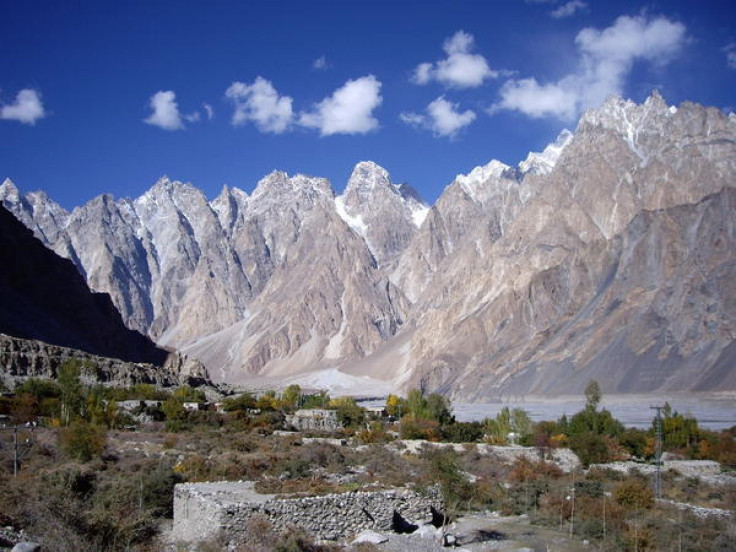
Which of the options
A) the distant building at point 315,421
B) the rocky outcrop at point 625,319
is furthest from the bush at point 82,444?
the rocky outcrop at point 625,319

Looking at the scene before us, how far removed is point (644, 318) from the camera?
142 metres

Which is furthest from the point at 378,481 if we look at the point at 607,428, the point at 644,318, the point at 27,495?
the point at 644,318

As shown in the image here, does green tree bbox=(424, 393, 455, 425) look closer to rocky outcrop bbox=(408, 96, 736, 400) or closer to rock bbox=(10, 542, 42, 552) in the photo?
rocky outcrop bbox=(408, 96, 736, 400)

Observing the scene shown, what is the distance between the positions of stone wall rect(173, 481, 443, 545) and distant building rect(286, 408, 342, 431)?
146 ft

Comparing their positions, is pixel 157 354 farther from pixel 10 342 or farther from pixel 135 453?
pixel 135 453

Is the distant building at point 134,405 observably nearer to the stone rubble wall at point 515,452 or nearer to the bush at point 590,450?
the stone rubble wall at point 515,452

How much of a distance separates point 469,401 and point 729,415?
6489 cm

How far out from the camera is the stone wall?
69.5 feet

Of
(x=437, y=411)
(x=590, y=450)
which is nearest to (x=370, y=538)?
(x=590, y=450)

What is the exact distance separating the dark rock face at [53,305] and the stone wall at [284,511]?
9974 cm

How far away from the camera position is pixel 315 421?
244 ft

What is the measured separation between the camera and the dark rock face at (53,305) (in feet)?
409

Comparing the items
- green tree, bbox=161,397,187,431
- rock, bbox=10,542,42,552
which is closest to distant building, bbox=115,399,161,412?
green tree, bbox=161,397,187,431

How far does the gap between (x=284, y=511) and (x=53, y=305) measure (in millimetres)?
134766
